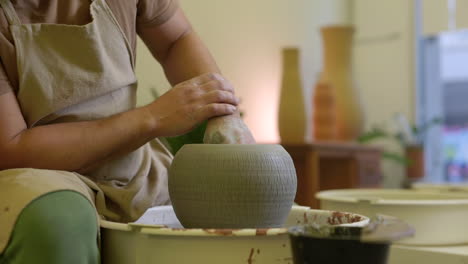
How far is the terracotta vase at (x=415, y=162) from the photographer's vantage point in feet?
13.3

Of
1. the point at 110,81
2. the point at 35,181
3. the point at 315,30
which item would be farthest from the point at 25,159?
the point at 315,30

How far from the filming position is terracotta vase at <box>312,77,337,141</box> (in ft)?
11.0

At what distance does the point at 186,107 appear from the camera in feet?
3.41

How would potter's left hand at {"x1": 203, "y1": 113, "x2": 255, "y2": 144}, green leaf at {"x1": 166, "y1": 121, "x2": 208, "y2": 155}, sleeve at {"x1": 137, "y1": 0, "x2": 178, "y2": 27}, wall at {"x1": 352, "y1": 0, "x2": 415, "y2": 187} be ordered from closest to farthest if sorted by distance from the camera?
potter's left hand at {"x1": 203, "y1": 113, "x2": 255, "y2": 144} < sleeve at {"x1": 137, "y1": 0, "x2": 178, "y2": 27} < green leaf at {"x1": 166, "y1": 121, "x2": 208, "y2": 155} < wall at {"x1": 352, "y1": 0, "x2": 415, "y2": 187}

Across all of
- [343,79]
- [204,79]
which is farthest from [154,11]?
[343,79]

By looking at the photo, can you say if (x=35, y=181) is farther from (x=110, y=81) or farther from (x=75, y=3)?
(x=75, y=3)

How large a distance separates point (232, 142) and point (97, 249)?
11.5 inches

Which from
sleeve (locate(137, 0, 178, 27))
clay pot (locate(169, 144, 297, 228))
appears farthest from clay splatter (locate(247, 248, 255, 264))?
sleeve (locate(137, 0, 178, 27))

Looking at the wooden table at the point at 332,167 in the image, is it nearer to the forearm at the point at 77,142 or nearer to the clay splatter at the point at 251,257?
the forearm at the point at 77,142

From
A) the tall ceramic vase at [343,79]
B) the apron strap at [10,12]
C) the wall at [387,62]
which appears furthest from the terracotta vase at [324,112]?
the apron strap at [10,12]

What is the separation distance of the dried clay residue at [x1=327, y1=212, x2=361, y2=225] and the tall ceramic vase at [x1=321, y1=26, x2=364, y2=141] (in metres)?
2.71

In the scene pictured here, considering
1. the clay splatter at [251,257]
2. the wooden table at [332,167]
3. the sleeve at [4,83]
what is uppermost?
the sleeve at [4,83]

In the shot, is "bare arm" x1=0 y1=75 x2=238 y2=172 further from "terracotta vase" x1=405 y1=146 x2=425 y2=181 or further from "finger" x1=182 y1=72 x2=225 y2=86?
"terracotta vase" x1=405 y1=146 x2=425 y2=181

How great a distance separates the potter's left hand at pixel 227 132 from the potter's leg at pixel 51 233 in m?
0.28
